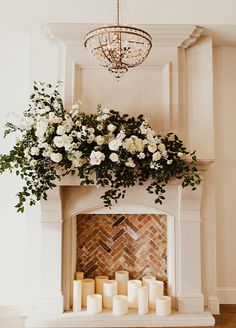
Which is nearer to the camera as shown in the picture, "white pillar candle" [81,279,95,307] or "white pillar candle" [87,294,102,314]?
"white pillar candle" [87,294,102,314]

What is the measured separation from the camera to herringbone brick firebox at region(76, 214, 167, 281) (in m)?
3.14

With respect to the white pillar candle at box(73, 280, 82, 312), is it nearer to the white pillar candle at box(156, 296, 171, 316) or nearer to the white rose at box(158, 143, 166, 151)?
the white pillar candle at box(156, 296, 171, 316)

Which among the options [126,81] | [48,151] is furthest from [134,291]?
[126,81]

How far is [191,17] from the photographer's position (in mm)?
3027

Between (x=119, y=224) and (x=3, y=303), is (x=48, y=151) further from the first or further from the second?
(x=3, y=303)

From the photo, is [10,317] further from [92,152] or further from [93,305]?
[92,152]

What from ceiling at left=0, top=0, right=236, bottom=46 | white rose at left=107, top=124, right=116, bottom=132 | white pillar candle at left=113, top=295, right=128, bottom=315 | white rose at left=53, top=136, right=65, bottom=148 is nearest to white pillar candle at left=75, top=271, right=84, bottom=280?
white pillar candle at left=113, top=295, right=128, bottom=315

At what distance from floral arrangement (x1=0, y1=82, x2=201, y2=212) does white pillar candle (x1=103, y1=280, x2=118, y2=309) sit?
756 mm

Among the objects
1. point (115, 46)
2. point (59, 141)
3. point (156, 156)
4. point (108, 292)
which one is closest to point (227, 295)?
point (108, 292)

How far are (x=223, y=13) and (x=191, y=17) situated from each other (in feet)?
0.92

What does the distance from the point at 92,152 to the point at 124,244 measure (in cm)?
104

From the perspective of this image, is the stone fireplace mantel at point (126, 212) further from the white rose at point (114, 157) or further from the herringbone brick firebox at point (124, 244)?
the white rose at point (114, 157)

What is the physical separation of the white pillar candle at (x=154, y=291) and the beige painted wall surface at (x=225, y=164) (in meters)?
0.67

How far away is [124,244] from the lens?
3154mm
